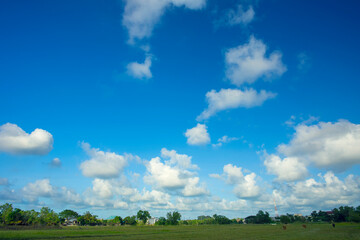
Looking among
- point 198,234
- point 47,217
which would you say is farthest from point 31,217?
point 198,234

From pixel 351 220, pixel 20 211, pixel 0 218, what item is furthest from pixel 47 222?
pixel 351 220

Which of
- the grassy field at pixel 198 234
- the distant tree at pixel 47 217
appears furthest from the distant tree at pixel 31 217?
the grassy field at pixel 198 234

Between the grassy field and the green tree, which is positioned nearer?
the grassy field

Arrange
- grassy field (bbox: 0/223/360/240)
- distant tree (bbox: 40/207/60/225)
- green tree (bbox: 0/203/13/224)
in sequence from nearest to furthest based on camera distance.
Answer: grassy field (bbox: 0/223/360/240) → green tree (bbox: 0/203/13/224) → distant tree (bbox: 40/207/60/225)

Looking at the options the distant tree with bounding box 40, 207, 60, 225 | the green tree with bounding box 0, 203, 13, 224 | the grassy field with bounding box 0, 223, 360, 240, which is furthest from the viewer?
the distant tree with bounding box 40, 207, 60, 225

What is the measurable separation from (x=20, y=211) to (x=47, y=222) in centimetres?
1874

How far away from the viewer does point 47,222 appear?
152m

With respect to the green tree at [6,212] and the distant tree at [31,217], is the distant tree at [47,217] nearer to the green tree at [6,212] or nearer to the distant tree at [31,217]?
the distant tree at [31,217]

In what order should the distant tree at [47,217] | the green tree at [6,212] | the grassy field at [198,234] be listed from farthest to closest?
the distant tree at [47,217], the green tree at [6,212], the grassy field at [198,234]

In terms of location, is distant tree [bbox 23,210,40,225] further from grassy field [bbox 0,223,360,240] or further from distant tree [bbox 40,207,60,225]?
grassy field [bbox 0,223,360,240]

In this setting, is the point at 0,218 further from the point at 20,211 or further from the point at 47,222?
the point at 47,222

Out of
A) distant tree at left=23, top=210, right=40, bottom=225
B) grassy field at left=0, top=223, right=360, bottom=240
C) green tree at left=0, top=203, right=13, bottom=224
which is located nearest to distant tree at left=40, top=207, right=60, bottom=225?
distant tree at left=23, top=210, right=40, bottom=225

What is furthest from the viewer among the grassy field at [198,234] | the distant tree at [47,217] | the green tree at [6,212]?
the distant tree at [47,217]

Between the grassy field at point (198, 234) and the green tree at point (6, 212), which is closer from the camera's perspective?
the grassy field at point (198, 234)
